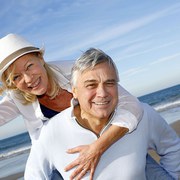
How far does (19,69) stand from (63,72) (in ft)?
1.90

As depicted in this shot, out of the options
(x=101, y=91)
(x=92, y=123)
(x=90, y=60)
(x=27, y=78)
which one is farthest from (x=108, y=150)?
(x=27, y=78)

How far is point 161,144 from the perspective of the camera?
2.68 meters

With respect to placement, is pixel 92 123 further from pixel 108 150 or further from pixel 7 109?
pixel 7 109

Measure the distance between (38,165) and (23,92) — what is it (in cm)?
109

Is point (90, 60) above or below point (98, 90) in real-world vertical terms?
above

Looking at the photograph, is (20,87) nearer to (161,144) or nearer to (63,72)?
(63,72)

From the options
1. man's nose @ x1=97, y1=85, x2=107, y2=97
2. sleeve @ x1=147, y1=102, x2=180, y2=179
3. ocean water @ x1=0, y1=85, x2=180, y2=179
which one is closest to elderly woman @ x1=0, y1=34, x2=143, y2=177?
sleeve @ x1=147, y1=102, x2=180, y2=179

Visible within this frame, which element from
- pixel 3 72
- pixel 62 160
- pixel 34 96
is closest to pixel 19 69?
pixel 3 72

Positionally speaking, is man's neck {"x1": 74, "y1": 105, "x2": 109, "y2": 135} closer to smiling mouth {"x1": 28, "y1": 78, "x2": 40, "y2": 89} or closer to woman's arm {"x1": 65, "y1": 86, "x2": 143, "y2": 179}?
woman's arm {"x1": 65, "y1": 86, "x2": 143, "y2": 179}

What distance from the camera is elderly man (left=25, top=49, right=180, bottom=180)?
7.88 ft

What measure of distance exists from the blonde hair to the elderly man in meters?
0.86

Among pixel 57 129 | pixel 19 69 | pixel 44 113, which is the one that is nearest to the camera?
pixel 57 129

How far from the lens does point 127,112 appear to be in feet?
8.46

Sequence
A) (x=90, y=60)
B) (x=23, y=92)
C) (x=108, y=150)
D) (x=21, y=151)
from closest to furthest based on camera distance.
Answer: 1. (x=90, y=60)
2. (x=108, y=150)
3. (x=23, y=92)
4. (x=21, y=151)
